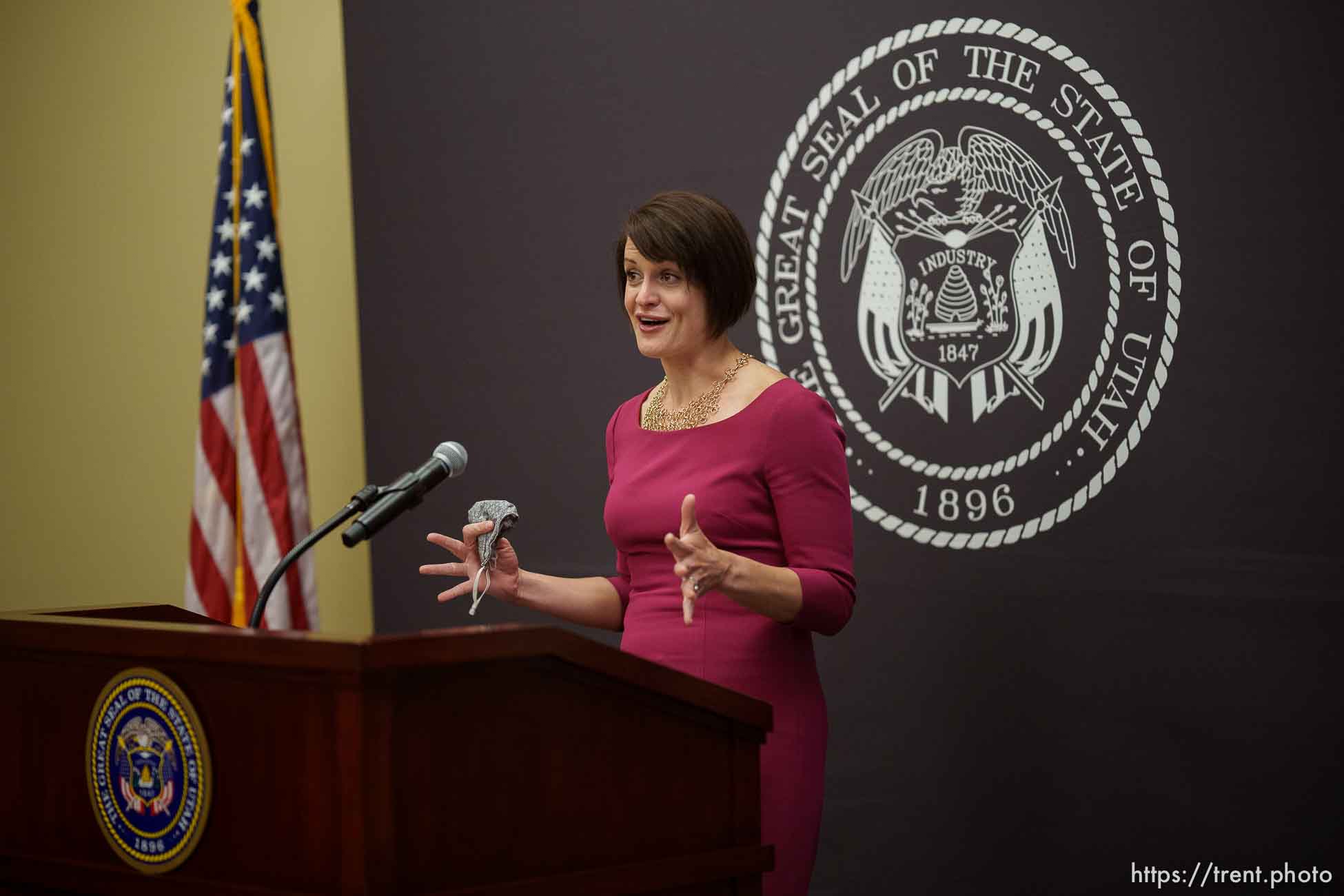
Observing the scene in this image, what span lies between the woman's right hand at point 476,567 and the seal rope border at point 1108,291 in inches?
41.2

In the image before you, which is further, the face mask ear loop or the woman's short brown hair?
the woman's short brown hair

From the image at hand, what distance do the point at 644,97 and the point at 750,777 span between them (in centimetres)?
209

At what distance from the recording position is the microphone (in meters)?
1.63

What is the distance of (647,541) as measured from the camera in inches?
85.4

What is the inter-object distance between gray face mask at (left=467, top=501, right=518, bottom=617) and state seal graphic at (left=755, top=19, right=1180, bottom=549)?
110 centimetres

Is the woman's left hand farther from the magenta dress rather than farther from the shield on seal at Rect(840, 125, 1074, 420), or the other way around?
the shield on seal at Rect(840, 125, 1074, 420)

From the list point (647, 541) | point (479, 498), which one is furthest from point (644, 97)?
point (647, 541)

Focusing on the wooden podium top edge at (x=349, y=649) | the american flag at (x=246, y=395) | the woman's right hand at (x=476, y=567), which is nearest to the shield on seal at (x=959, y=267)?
the woman's right hand at (x=476, y=567)

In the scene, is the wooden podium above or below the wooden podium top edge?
below

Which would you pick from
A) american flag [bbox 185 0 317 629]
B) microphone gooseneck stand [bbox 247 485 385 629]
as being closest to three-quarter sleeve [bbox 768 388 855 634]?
microphone gooseneck stand [bbox 247 485 385 629]

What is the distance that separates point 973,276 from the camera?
9.14 feet

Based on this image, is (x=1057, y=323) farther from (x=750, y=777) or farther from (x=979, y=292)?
(x=750, y=777)

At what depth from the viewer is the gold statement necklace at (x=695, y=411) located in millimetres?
2191

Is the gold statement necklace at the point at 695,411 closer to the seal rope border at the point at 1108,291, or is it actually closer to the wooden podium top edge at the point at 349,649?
the wooden podium top edge at the point at 349,649
